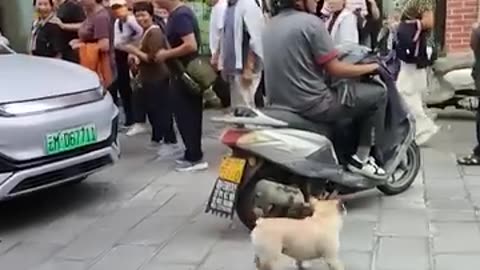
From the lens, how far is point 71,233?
21.4ft

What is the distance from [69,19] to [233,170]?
4.69 metres

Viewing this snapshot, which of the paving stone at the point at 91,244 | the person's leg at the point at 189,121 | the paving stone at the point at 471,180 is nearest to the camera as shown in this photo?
the paving stone at the point at 91,244

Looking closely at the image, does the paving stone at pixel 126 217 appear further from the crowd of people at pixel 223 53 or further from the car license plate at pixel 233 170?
the crowd of people at pixel 223 53

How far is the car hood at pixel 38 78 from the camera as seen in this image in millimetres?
6684

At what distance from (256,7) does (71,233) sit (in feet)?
11.5

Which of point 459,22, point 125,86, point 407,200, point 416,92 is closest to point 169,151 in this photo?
point 125,86

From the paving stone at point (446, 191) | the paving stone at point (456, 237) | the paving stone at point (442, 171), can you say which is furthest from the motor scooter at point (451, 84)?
the paving stone at point (456, 237)

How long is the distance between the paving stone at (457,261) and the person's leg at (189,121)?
3173mm

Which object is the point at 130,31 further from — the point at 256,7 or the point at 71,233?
the point at 71,233

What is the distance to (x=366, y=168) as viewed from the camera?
22.0 feet

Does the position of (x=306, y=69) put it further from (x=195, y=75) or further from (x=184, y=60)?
(x=184, y=60)

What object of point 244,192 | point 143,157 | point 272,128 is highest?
point 272,128

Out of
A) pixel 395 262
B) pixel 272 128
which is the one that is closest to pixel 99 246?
pixel 272 128

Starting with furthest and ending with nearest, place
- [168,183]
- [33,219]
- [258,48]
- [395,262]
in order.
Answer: [258,48]
[168,183]
[33,219]
[395,262]
